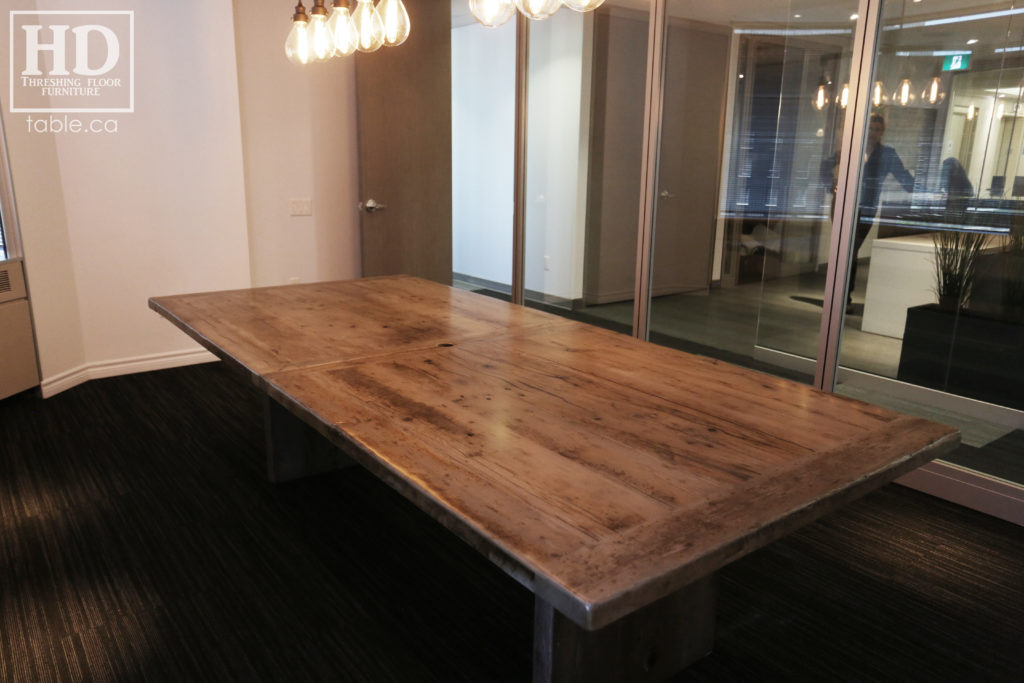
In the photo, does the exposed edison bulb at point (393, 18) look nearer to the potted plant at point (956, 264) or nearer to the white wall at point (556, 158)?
the potted plant at point (956, 264)

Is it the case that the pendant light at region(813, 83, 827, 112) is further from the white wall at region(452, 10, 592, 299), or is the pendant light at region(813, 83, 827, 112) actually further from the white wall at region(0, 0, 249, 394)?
the white wall at region(0, 0, 249, 394)

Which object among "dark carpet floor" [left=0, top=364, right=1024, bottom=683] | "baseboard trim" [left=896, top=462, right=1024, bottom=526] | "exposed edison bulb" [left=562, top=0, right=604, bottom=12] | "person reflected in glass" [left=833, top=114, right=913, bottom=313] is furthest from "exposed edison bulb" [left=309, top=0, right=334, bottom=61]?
"baseboard trim" [left=896, top=462, right=1024, bottom=526]

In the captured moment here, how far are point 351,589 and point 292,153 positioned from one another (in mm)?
3324

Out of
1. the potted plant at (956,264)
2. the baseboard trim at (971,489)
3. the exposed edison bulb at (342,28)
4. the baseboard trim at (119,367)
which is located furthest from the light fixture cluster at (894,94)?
the baseboard trim at (119,367)

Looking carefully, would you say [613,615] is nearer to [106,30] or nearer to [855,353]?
[855,353]

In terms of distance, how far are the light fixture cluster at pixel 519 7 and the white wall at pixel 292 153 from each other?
3005mm

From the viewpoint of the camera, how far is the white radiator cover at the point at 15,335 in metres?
3.73

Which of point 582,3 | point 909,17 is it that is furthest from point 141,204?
point 909,17

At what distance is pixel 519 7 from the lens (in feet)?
6.33

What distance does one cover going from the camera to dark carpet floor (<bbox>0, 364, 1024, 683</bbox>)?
1.95 m

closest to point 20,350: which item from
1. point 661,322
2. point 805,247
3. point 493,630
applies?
point 493,630

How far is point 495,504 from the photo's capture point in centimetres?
126

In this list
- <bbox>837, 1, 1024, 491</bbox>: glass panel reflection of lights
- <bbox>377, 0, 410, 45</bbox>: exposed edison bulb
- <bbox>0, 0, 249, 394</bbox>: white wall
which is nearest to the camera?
<bbox>377, 0, 410, 45</bbox>: exposed edison bulb

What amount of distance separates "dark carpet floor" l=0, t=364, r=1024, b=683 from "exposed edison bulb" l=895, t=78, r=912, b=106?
1560mm
